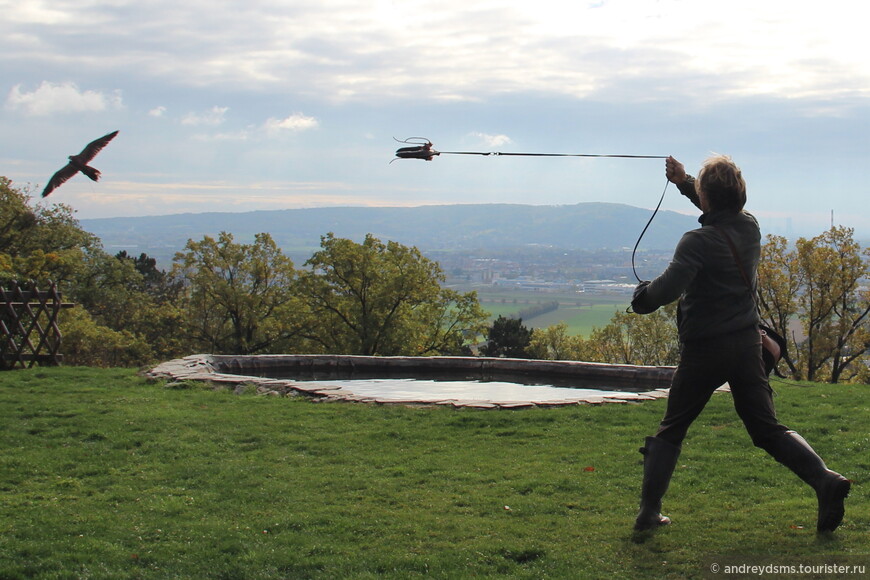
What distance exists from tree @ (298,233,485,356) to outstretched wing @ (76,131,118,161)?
28.2 m

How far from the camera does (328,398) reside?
1069 cm

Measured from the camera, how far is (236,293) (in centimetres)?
4188

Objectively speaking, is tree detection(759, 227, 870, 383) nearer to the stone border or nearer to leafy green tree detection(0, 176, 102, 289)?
the stone border

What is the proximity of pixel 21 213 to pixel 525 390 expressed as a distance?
103 feet

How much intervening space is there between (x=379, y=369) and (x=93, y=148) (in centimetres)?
819

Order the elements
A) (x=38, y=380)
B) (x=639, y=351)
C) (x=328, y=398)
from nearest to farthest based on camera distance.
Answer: (x=328, y=398)
(x=38, y=380)
(x=639, y=351)

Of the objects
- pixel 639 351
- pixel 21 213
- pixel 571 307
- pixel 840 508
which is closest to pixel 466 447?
pixel 840 508

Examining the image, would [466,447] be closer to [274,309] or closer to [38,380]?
[38,380]

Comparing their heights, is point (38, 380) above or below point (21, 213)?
below

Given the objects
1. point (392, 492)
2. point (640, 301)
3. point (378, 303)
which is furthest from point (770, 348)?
point (378, 303)

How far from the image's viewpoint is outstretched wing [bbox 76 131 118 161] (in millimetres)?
7941

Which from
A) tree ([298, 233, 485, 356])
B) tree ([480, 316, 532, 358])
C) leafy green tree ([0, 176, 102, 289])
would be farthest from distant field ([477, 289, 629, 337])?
leafy green tree ([0, 176, 102, 289])

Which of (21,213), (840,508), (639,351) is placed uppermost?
(21,213)

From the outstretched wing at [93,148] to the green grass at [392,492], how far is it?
9.28ft
